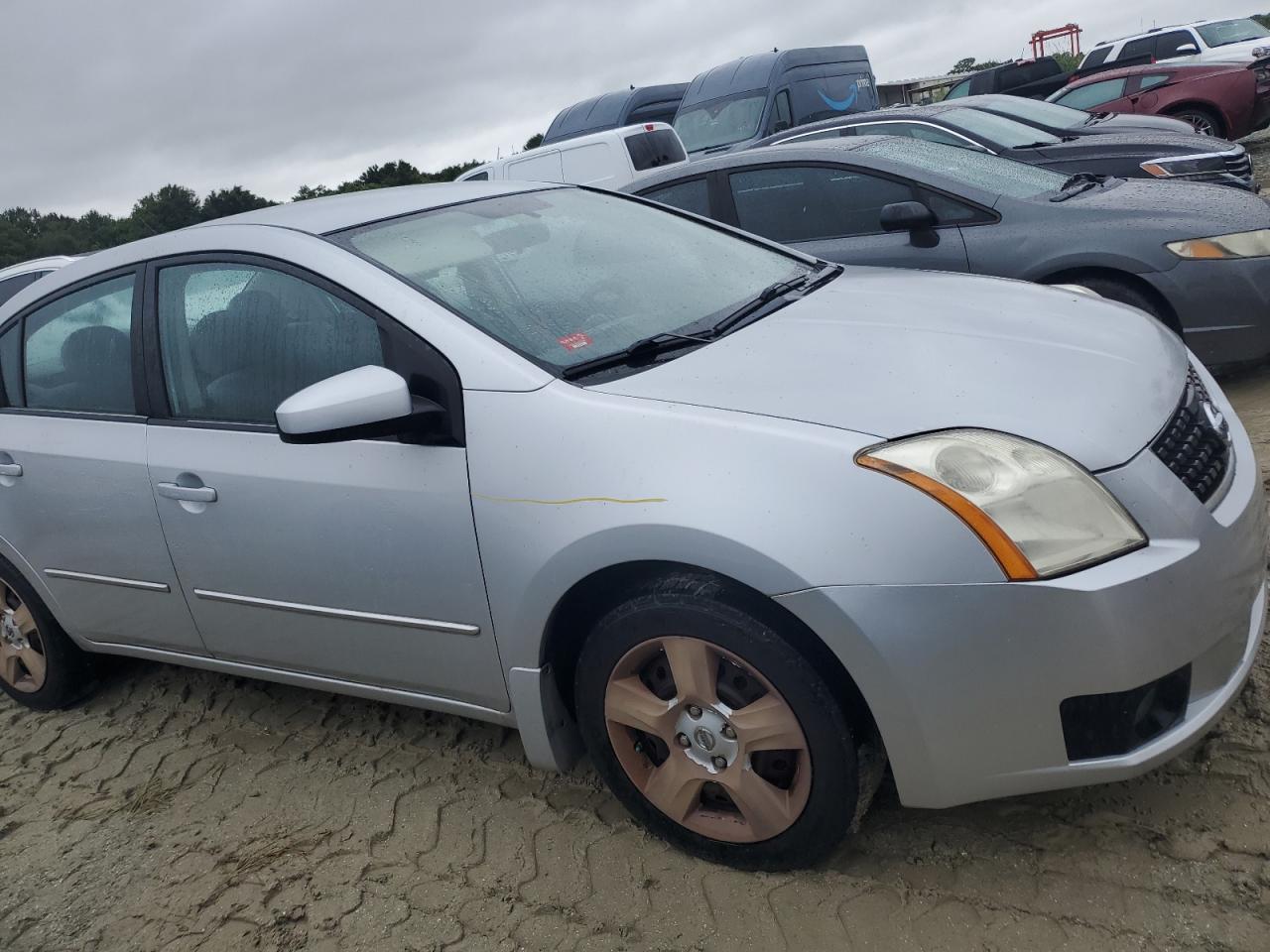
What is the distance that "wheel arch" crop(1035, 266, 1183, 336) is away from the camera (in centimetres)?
494

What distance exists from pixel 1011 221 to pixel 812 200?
3.44 ft

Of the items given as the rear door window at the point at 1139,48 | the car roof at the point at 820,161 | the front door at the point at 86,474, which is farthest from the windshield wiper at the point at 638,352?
the rear door window at the point at 1139,48

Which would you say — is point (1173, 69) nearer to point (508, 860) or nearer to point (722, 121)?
point (722, 121)

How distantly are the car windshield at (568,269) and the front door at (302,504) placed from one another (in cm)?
20

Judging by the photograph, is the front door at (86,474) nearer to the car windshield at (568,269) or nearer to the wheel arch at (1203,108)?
the car windshield at (568,269)

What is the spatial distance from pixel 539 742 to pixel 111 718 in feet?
6.67

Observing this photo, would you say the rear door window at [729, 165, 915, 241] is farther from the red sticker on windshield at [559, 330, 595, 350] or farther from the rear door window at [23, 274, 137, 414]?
the rear door window at [23, 274, 137, 414]

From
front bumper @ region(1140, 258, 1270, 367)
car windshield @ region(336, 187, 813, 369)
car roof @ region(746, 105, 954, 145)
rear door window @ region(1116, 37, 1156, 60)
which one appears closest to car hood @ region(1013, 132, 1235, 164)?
car roof @ region(746, 105, 954, 145)

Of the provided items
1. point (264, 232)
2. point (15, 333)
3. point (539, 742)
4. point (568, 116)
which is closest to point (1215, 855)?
point (539, 742)

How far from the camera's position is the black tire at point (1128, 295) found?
4.97 meters

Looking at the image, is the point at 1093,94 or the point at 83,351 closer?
the point at 83,351

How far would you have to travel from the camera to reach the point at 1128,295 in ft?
16.5

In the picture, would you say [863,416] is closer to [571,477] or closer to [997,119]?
[571,477]

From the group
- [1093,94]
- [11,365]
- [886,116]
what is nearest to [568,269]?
[11,365]
